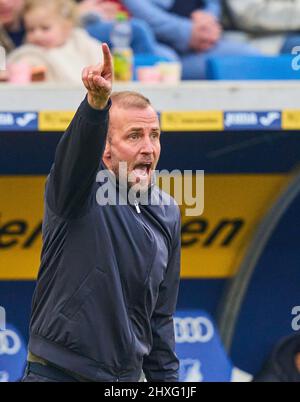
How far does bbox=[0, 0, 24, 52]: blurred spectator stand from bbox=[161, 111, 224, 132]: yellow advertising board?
1.00 metres

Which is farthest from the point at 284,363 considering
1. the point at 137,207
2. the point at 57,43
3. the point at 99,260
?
the point at 99,260

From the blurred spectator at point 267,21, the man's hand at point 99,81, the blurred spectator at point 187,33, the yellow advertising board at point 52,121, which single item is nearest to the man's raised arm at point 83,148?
the man's hand at point 99,81

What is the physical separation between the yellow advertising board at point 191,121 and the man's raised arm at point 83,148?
7.26 ft

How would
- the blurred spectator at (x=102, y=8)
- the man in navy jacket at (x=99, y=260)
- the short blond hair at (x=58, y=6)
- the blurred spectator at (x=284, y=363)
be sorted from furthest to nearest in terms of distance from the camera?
the blurred spectator at (x=102, y=8), the short blond hair at (x=58, y=6), the blurred spectator at (x=284, y=363), the man in navy jacket at (x=99, y=260)

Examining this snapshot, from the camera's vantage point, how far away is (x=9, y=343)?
20.6 feet

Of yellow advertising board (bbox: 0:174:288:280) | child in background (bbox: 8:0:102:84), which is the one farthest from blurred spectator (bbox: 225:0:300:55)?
child in background (bbox: 8:0:102:84)

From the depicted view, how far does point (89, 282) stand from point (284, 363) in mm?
2872

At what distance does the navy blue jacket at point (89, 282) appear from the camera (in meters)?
3.61

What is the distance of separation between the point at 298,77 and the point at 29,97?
143cm

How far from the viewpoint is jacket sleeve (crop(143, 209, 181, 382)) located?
3943mm

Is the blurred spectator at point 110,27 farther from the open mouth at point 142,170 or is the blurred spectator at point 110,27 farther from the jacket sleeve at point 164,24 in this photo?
the open mouth at point 142,170

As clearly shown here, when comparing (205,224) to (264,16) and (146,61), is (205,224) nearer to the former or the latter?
(146,61)

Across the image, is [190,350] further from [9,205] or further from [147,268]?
[147,268]

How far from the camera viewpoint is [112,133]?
12.6 feet
